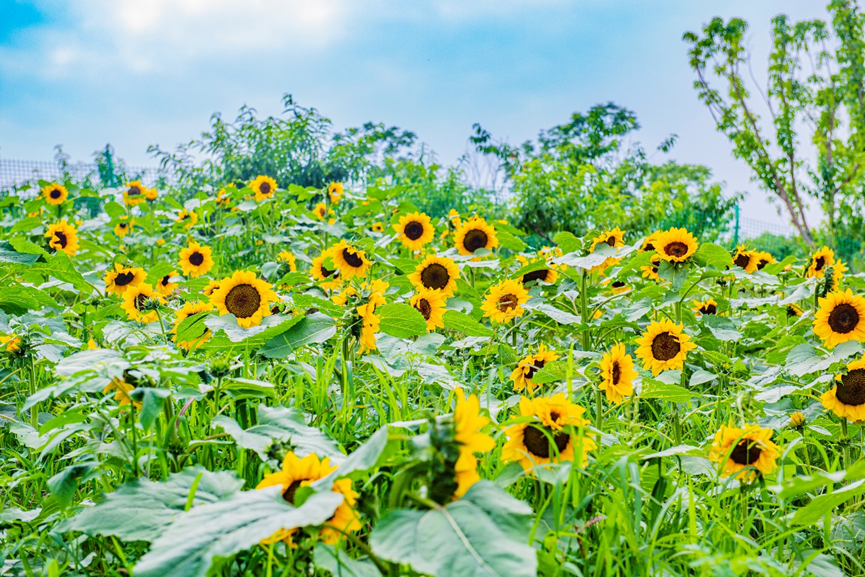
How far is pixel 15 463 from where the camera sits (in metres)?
1.89

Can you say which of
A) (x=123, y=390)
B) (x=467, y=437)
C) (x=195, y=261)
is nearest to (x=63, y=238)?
(x=195, y=261)

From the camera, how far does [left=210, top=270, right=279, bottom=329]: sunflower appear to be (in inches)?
76.8

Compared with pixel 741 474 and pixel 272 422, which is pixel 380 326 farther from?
pixel 741 474

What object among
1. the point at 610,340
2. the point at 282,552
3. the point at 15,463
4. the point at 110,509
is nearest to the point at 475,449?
the point at 282,552

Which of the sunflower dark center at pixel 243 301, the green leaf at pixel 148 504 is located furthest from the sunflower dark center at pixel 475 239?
the green leaf at pixel 148 504

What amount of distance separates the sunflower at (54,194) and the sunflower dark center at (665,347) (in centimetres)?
415

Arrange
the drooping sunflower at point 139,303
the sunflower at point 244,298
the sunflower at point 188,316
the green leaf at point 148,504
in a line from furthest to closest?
1. the drooping sunflower at point 139,303
2. the sunflower at point 188,316
3. the sunflower at point 244,298
4. the green leaf at point 148,504

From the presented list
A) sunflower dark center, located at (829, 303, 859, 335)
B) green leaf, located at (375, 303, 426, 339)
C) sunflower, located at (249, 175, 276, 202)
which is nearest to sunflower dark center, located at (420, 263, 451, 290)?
green leaf, located at (375, 303, 426, 339)

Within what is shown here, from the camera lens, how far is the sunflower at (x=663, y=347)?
217 cm

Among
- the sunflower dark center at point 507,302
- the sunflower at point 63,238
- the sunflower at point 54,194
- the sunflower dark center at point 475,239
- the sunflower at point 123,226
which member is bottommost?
the sunflower dark center at point 507,302

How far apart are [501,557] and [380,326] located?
111 cm

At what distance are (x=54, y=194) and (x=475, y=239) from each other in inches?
126

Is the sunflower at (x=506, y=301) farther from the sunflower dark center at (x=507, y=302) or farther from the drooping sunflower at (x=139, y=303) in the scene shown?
the drooping sunflower at (x=139, y=303)

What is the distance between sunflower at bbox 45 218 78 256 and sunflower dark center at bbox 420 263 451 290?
7.99 feet
